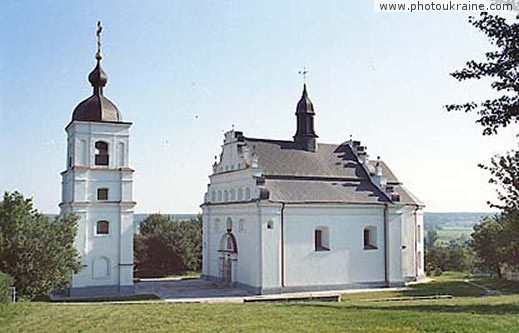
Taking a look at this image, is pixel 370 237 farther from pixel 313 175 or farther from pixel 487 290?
pixel 487 290

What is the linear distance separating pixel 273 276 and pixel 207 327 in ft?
57.0

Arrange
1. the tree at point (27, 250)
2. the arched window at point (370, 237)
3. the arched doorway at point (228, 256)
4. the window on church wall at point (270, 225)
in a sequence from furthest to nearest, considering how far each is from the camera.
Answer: the arched window at point (370, 237) → the arched doorway at point (228, 256) → the window on church wall at point (270, 225) → the tree at point (27, 250)

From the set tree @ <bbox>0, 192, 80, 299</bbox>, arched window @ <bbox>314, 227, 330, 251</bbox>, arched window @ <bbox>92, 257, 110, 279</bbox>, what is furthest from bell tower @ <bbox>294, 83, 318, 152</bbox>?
tree @ <bbox>0, 192, 80, 299</bbox>

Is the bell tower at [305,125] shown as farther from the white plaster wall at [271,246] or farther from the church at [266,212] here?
the white plaster wall at [271,246]

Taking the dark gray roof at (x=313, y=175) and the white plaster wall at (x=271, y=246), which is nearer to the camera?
the white plaster wall at (x=271, y=246)

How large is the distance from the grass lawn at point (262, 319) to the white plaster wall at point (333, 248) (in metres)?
14.3

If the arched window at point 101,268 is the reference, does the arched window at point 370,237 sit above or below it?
above

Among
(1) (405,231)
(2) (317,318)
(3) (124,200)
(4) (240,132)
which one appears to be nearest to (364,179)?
(1) (405,231)

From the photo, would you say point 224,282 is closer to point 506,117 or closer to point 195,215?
point 195,215

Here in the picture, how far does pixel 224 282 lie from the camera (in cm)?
3338

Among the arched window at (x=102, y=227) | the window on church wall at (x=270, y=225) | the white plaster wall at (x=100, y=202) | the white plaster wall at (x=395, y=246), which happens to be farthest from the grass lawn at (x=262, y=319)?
the white plaster wall at (x=395, y=246)

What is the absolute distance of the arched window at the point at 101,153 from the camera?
29.0 m

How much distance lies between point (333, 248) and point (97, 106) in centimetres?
1490

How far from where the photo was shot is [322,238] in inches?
1259
